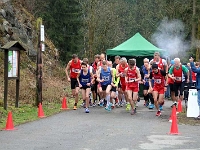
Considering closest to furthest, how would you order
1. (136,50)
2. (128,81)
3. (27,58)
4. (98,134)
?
1. (98,134)
2. (128,81)
3. (136,50)
4. (27,58)

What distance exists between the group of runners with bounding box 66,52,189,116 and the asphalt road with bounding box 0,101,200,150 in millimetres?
979

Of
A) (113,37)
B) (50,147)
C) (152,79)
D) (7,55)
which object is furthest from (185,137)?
(113,37)

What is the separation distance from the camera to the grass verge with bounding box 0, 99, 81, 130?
1353 cm

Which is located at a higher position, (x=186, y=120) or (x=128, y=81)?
(x=128, y=81)

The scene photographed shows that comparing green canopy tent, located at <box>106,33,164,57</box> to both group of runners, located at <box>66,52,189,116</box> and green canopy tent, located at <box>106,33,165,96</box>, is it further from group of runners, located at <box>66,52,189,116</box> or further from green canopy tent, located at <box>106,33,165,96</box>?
group of runners, located at <box>66,52,189,116</box>

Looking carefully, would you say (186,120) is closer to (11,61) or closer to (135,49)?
(11,61)

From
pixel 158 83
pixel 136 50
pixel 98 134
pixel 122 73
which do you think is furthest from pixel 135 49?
pixel 98 134

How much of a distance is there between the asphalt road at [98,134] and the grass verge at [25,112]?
560 mm

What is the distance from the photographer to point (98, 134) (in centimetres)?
1099

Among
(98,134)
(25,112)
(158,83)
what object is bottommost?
(98,134)

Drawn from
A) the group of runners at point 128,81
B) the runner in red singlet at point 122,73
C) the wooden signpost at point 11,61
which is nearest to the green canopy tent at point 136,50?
Result: the group of runners at point 128,81

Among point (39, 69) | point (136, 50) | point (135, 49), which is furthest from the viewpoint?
point (135, 49)

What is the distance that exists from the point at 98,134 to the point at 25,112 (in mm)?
5068

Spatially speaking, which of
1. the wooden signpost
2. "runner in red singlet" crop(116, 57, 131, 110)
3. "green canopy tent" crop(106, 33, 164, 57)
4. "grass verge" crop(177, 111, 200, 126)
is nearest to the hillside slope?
the wooden signpost
